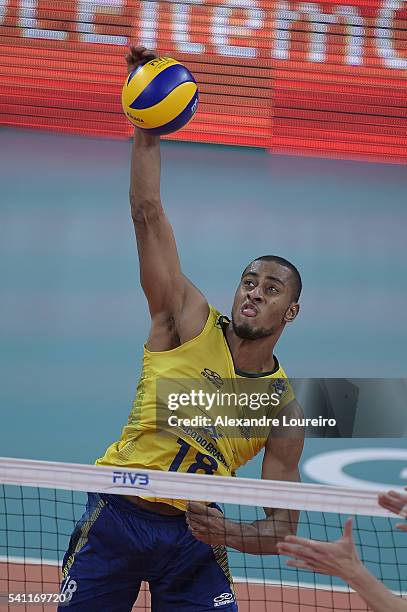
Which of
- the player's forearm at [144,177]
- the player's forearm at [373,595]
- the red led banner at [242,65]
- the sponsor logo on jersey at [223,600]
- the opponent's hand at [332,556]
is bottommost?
the player's forearm at [373,595]

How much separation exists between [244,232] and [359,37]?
2298 mm

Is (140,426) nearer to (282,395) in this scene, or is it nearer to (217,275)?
(282,395)

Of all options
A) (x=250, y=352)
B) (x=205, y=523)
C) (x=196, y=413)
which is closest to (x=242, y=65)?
(x=250, y=352)

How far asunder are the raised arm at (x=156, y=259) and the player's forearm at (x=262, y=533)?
3.10 ft

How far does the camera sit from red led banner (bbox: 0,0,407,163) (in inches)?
332

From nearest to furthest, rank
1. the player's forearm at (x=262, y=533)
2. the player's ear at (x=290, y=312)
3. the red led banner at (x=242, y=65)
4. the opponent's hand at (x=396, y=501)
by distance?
the opponent's hand at (x=396, y=501), the player's forearm at (x=262, y=533), the player's ear at (x=290, y=312), the red led banner at (x=242, y=65)

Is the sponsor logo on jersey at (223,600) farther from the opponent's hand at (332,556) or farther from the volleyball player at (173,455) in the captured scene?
the opponent's hand at (332,556)

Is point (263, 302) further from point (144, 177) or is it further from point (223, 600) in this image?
point (223, 600)

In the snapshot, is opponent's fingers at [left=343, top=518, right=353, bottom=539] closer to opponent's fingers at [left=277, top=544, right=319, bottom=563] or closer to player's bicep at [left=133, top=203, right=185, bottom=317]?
opponent's fingers at [left=277, top=544, right=319, bottom=563]

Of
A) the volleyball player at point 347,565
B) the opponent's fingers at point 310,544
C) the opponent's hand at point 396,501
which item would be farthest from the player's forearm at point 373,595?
the opponent's hand at point 396,501

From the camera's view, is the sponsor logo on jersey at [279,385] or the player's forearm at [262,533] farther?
the sponsor logo on jersey at [279,385]

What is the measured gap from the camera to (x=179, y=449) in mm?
4492

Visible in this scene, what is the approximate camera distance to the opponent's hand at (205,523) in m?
4.21

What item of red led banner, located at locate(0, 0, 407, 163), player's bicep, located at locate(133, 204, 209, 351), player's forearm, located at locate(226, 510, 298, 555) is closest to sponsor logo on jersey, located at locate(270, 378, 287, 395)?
player's bicep, located at locate(133, 204, 209, 351)
